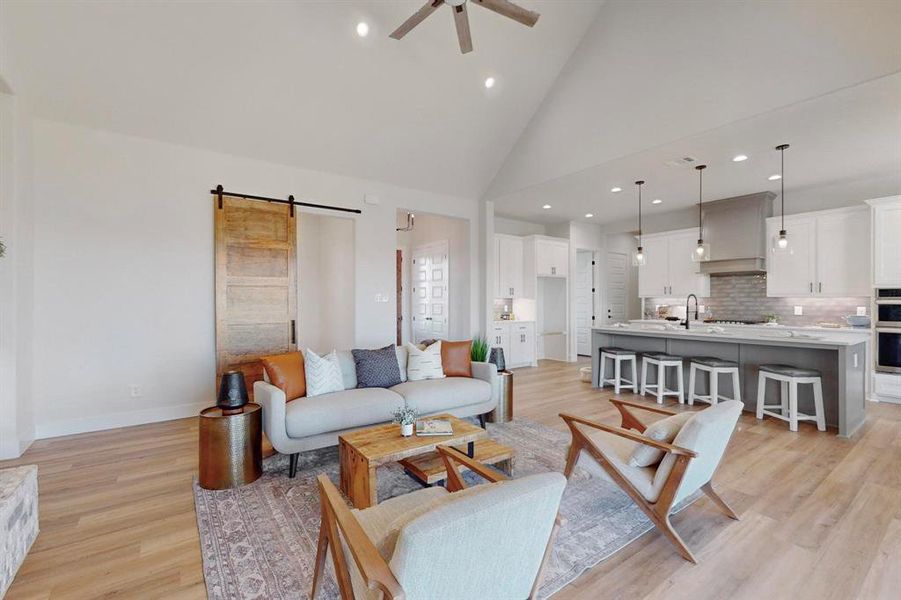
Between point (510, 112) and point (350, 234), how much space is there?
2809 mm

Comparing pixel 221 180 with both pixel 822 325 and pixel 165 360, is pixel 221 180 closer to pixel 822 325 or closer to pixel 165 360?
pixel 165 360

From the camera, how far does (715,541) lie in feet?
7.10

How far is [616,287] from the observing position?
9.03 meters

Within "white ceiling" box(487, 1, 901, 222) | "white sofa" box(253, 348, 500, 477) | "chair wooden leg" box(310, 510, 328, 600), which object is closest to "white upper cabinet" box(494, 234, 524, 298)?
"white ceiling" box(487, 1, 901, 222)

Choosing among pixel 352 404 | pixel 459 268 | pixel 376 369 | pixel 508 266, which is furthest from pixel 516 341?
pixel 352 404

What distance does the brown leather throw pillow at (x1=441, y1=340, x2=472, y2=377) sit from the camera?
13.6 ft

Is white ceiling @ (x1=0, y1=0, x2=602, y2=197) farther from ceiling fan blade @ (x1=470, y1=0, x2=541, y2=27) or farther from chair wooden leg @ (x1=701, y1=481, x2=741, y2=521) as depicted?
chair wooden leg @ (x1=701, y1=481, x2=741, y2=521)

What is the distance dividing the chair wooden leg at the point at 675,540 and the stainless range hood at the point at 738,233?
5859mm

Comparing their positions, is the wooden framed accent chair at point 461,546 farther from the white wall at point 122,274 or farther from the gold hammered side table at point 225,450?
the white wall at point 122,274

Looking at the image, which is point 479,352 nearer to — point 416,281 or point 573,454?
point 573,454

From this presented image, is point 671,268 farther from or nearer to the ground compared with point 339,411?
farther from the ground

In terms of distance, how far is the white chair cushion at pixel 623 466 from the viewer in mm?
2176

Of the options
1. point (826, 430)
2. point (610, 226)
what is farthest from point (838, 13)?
point (610, 226)

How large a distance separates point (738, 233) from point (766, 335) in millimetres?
2618
